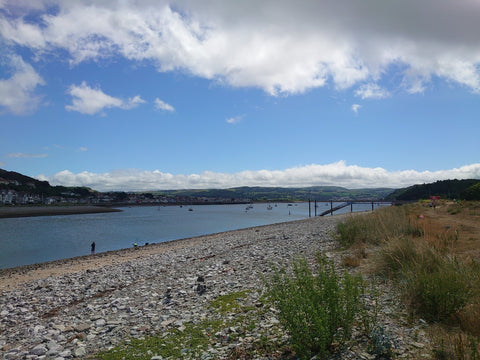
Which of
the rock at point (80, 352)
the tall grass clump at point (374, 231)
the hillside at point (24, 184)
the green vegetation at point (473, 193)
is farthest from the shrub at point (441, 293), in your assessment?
the hillside at point (24, 184)

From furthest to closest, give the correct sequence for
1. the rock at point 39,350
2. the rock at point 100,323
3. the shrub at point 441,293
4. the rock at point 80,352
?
1. the rock at point 100,323
2. the rock at point 39,350
3. the rock at point 80,352
4. the shrub at point 441,293

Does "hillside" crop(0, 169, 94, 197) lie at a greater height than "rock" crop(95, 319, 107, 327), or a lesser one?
greater

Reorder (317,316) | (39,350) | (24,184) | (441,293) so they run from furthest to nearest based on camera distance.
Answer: (24,184) < (39,350) < (441,293) < (317,316)

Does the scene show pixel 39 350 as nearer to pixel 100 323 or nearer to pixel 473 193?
pixel 100 323


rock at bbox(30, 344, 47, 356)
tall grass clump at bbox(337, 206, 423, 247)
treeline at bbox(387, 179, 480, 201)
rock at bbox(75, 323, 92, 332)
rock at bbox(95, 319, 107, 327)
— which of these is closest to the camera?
rock at bbox(30, 344, 47, 356)

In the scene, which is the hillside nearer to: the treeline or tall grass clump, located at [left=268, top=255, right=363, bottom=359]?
tall grass clump, located at [left=268, top=255, right=363, bottom=359]

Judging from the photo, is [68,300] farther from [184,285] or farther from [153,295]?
[184,285]

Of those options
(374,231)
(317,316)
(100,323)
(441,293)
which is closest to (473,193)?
(374,231)

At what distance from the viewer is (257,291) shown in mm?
9336

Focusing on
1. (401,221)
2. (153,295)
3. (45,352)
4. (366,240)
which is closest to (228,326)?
(45,352)

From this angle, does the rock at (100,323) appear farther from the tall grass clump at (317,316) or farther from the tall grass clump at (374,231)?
the tall grass clump at (374,231)

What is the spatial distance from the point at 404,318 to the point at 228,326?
3777 millimetres

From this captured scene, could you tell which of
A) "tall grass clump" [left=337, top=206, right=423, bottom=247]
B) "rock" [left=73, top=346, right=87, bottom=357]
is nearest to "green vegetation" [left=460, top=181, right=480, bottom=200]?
"tall grass clump" [left=337, top=206, right=423, bottom=247]

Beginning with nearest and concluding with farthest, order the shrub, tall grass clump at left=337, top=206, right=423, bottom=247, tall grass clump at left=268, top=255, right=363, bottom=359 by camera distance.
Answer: tall grass clump at left=268, top=255, right=363, bottom=359 → the shrub → tall grass clump at left=337, top=206, right=423, bottom=247
